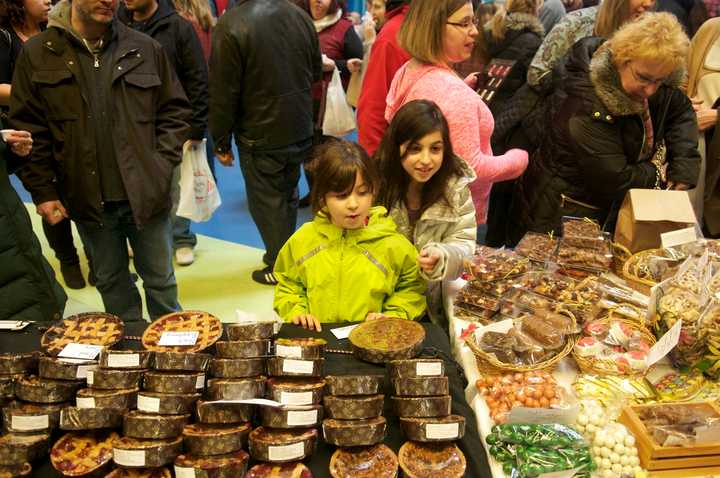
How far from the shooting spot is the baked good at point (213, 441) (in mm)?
1305

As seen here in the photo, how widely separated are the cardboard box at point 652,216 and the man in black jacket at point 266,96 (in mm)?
1792

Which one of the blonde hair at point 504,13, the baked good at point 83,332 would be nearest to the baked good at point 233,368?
the baked good at point 83,332

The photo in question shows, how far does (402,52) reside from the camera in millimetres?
2590

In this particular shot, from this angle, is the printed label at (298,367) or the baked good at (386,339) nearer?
the printed label at (298,367)

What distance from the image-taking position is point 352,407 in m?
1.38

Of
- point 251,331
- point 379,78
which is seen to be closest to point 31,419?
point 251,331

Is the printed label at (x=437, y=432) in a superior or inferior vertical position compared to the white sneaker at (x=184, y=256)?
superior

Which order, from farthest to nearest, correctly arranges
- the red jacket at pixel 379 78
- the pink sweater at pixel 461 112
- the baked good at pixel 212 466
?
the red jacket at pixel 379 78 → the pink sweater at pixel 461 112 → the baked good at pixel 212 466

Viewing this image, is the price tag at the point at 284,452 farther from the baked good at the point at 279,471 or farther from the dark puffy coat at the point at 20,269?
the dark puffy coat at the point at 20,269

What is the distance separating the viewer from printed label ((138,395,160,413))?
1.38 m

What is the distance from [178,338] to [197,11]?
113 inches

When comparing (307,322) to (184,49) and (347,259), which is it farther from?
(184,49)

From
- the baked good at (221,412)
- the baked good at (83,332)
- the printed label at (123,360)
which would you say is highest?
the printed label at (123,360)

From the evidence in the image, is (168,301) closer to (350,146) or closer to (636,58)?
(350,146)
